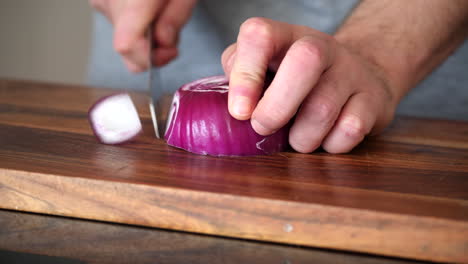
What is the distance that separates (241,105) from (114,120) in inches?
11.0

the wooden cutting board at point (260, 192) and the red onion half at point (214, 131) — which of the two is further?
the red onion half at point (214, 131)

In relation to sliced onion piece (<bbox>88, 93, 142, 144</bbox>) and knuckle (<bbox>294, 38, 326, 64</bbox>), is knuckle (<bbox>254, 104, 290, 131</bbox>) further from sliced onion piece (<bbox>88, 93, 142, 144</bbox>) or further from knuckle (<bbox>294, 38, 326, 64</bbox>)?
sliced onion piece (<bbox>88, 93, 142, 144</bbox>)

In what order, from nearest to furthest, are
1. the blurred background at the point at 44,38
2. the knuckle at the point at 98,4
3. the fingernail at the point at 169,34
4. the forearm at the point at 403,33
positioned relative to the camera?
the forearm at the point at 403,33
the fingernail at the point at 169,34
the knuckle at the point at 98,4
the blurred background at the point at 44,38

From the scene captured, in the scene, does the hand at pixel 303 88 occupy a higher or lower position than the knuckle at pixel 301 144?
higher

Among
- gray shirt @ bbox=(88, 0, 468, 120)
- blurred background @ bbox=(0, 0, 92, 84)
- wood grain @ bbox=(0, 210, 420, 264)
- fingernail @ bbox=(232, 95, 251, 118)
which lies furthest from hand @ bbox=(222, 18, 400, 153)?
blurred background @ bbox=(0, 0, 92, 84)

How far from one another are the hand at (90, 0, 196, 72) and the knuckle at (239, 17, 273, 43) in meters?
0.57

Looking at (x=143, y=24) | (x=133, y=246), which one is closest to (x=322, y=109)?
(x=133, y=246)

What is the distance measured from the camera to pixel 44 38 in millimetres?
3303

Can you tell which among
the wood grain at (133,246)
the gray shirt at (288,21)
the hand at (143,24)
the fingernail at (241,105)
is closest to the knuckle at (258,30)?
the fingernail at (241,105)

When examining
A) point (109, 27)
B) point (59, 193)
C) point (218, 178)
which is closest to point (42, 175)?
point (59, 193)

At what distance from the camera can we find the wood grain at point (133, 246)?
1.95 ft

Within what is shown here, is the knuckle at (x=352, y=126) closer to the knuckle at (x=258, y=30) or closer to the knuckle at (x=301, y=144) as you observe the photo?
the knuckle at (x=301, y=144)

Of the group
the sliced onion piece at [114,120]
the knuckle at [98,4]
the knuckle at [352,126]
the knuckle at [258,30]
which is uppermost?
the knuckle at [258,30]

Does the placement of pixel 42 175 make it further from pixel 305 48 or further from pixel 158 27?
pixel 158 27
